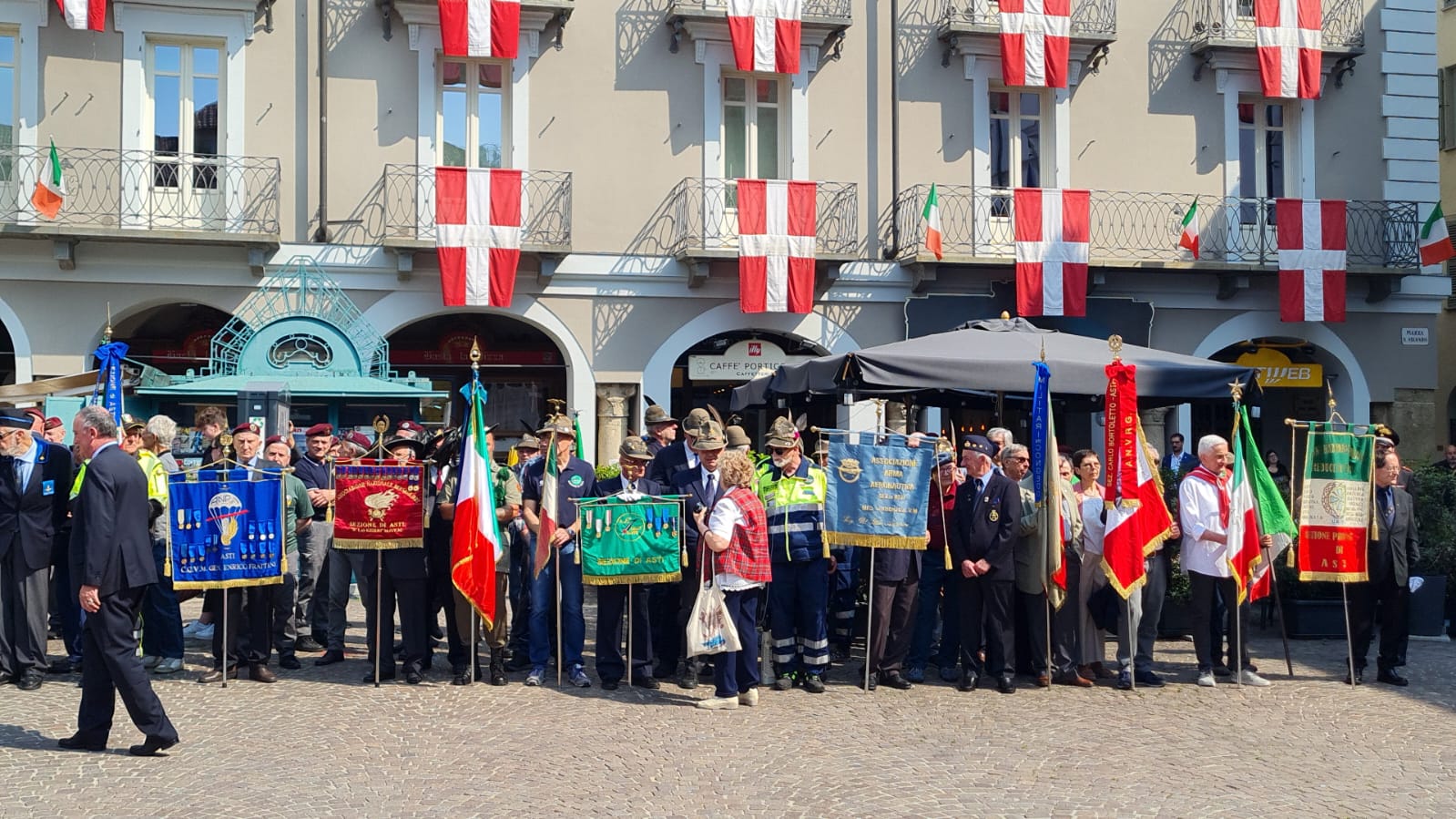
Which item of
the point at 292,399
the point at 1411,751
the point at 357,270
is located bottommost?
the point at 1411,751

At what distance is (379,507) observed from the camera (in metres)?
10.2

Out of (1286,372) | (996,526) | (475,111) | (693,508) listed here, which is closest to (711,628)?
(693,508)

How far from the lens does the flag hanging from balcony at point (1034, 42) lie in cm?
1948

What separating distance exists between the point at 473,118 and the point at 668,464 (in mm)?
9711

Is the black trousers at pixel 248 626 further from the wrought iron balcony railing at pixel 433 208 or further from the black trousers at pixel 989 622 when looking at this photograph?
the wrought iron balcony railing at pixel 433 208

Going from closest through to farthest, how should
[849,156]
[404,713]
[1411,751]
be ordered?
[1411,751], [404,713], [849,156]

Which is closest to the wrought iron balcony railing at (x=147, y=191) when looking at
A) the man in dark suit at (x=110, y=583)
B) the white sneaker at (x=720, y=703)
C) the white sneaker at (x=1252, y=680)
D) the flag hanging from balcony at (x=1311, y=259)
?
the man in dark suit at (x=110, y=583)

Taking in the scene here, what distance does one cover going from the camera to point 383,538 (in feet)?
33.3

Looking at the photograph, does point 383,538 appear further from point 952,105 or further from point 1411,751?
point 952,105

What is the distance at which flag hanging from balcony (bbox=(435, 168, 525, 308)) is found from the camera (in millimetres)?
18109

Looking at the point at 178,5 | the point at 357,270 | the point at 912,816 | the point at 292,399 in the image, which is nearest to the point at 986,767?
the point at 912,816

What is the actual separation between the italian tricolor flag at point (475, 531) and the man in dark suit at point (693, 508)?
1356 millimetres

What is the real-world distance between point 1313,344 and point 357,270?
13.8 m

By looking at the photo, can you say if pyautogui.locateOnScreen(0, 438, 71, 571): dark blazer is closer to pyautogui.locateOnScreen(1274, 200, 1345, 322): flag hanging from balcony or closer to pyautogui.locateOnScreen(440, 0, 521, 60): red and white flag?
pyautogui.locateOnScreen(440, 0, 521, 60): red and white flag
